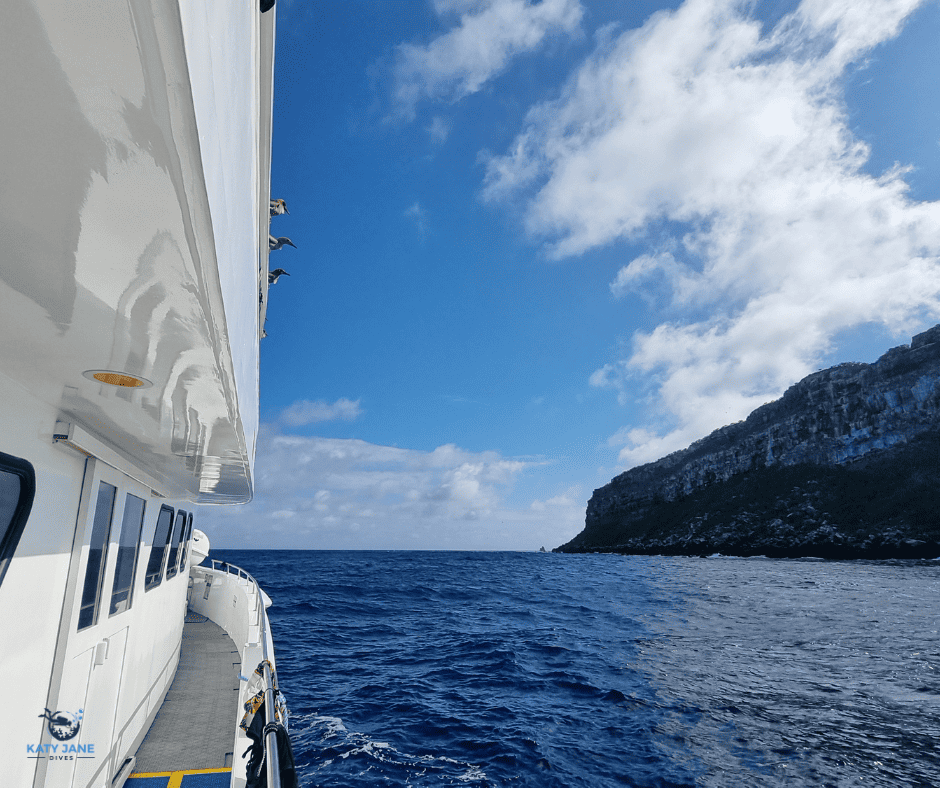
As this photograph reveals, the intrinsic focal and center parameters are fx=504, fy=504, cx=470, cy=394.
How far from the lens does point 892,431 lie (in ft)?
284

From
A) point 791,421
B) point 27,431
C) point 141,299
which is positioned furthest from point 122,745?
point 791,421

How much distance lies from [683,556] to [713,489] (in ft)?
79.6

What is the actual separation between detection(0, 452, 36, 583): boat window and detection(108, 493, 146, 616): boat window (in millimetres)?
2231

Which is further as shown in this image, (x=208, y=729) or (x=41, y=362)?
(x=208, y=729)

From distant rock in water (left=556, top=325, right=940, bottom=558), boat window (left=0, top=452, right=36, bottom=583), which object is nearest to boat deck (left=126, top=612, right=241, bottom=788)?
boat window (left=0, top=452, right=36, bottom=583)

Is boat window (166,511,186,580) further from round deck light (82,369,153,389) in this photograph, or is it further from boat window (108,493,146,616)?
round deck light (82,369,153,389)

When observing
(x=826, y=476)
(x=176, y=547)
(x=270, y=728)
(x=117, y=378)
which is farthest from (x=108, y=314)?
(x=826, y=476)

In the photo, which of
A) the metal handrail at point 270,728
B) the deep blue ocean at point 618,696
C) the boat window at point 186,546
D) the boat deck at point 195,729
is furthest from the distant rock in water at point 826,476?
the metal handrail at point 270,728

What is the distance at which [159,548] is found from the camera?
7477 millimetres

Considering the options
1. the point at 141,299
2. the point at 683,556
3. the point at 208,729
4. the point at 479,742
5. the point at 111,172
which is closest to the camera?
the point at 111,172

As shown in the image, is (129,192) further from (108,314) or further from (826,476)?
(826,476)

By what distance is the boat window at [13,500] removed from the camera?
3031 millimetres

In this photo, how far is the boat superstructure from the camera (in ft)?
3.09

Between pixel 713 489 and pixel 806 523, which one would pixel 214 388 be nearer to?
pixel 806 523
